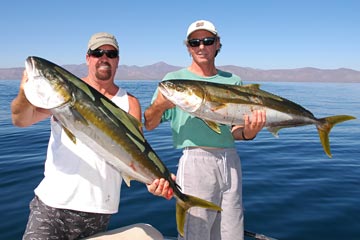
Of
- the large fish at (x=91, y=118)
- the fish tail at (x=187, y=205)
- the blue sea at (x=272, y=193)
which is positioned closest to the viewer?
the large fish at (x=91, y=118)

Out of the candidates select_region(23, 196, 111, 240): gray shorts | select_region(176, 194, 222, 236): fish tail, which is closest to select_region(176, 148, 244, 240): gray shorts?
select_region(176, 194, 222, 236): fish tail

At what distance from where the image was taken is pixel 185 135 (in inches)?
174

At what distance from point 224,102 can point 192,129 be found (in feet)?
1.98

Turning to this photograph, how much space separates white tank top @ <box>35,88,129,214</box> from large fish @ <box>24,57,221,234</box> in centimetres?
38

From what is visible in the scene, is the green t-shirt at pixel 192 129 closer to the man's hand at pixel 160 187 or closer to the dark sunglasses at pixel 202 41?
the dark sunglasses at pixel 202 41

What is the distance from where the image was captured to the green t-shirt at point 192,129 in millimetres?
4375

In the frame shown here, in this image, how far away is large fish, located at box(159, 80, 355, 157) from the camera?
13.6 feet

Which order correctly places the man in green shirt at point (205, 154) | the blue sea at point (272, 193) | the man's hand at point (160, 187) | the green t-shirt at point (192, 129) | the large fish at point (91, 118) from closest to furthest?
the large fish at point (91, 118) → the man's hand at point (160, 187) → the man in green shirt at point (205, 154) → the green t-shirt at point (192, 129) → the blue sea at point (272, 193)

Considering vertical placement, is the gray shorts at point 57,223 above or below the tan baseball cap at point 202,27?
below

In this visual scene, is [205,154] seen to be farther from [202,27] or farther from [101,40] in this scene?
[101,40]

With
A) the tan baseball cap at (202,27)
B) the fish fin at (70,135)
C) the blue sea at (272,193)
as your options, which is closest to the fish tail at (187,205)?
the fish fin at (70,135)

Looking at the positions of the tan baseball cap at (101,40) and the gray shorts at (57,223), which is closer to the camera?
the gray shorts at (57,223)

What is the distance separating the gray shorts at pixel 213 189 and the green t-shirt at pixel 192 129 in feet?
0.36

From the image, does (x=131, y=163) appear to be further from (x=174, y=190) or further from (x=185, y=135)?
(x=185, y=135)
